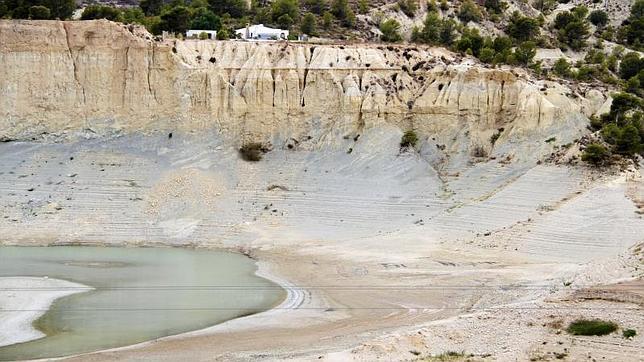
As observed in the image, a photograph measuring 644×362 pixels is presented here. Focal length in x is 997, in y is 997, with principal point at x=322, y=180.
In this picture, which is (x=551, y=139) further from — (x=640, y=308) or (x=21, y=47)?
(x=21, y=47)

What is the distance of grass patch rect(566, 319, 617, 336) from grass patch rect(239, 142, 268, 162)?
25009 millimetres

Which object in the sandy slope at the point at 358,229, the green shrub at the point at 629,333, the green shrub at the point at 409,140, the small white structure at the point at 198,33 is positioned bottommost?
the sandy slope at the point at 358,229

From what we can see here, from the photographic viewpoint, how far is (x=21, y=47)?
51.5 meters

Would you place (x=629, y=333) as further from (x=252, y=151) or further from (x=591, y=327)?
(x=252, y=151)

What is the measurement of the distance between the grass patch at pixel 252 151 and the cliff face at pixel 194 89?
0.70 m

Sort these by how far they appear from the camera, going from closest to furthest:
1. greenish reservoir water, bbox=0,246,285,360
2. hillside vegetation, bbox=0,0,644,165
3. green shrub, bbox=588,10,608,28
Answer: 1. greenish reservoir water, bbox=0,246,285,360
2. hillside vegetation, bbox=0,0,644,165
3. green shrub, bbox=588,10,608,28

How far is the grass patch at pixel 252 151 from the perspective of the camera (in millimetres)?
49875

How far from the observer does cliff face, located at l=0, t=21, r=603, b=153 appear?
2000 inches

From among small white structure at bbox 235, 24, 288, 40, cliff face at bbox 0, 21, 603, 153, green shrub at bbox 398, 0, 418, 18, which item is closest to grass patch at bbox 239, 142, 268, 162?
cliff face at bbox 0, 21, 603, 153

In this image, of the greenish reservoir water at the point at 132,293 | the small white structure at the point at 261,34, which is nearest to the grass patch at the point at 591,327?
the greenish reservoir water at the point at 132,293

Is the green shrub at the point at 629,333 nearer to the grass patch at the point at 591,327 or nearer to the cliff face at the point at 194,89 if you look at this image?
the grass patch at the point at 591,327

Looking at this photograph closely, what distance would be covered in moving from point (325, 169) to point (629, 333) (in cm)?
2406

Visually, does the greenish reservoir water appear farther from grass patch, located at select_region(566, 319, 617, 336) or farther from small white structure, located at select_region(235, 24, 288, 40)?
small white structure, located at select_region(235, 24, 288, 40)

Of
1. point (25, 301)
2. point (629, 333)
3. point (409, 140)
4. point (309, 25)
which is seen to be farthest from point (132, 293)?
point (309, 25)
